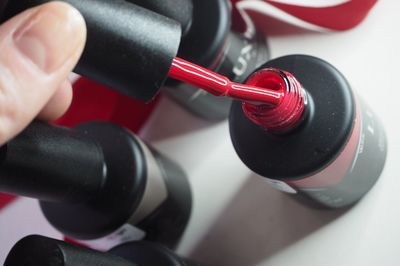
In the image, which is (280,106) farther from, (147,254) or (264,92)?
(147,254)

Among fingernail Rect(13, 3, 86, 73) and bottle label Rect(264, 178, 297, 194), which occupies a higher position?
fingernail Rect(13, 3, 86, 73)

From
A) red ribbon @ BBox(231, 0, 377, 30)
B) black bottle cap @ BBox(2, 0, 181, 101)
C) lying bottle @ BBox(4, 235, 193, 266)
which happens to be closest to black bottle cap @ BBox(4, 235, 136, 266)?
lying bottle @ BBox(4, 235, 193, 266)

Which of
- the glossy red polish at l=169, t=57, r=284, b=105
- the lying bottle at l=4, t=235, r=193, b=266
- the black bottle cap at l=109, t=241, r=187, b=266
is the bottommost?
the black bottle cap at l=109, t=241, r=187, b=266

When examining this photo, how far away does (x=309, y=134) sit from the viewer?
1.10ft

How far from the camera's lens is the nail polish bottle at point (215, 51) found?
413 mm

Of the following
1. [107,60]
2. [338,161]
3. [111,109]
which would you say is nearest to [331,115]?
[338,161]

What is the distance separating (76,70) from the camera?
30cm

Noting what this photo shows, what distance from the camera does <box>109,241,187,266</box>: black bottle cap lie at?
0.39 meters

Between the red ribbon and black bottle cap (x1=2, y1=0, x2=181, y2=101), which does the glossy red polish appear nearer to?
black bottle cap (x1=2, y1=0, x2=181, y2=101)

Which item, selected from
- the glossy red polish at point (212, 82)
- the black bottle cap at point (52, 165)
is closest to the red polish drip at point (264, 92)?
the glossy red polish at point (212, 82)

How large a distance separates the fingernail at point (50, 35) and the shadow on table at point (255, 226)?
→ 0.25 metres

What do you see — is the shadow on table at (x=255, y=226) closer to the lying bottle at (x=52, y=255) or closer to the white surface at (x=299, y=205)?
the white surface at (x=299, y=205)

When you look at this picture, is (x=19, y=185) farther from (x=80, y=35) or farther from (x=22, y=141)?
(x=80, y=35)

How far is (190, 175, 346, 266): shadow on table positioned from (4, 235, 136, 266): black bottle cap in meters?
0.16
